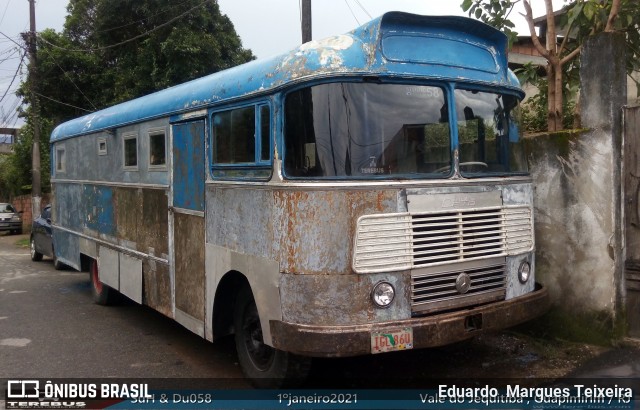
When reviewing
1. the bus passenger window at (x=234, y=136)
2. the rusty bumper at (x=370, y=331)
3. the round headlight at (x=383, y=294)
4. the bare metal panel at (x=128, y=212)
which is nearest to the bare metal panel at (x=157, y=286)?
the bare metal panel at (x=128, y=212)

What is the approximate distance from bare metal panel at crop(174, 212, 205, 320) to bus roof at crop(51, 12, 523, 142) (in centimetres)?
112

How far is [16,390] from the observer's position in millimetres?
5047

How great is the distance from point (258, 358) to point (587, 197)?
3.40 m

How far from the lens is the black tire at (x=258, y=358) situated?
A: 4.42 meters

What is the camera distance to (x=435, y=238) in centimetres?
421

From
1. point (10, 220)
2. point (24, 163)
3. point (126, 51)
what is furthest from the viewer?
point (24, 163)

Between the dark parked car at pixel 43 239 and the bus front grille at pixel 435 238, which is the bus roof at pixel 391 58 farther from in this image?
the dark parked car at pixel 43 239

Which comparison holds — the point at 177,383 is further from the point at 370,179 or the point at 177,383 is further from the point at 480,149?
the point at 480,149

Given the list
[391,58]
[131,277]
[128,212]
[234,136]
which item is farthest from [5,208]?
[391,58]

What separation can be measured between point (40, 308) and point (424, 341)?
21.2 feet

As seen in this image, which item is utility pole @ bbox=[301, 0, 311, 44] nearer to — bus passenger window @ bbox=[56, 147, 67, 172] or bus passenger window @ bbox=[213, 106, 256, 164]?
bus passenger window @ bbox=[56, 147, 67, 172]

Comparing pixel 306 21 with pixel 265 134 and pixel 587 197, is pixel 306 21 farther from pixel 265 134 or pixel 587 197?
pixel 265 134

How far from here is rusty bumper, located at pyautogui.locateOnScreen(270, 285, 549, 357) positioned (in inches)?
154

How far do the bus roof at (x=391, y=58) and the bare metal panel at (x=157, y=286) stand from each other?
1.85 metres
